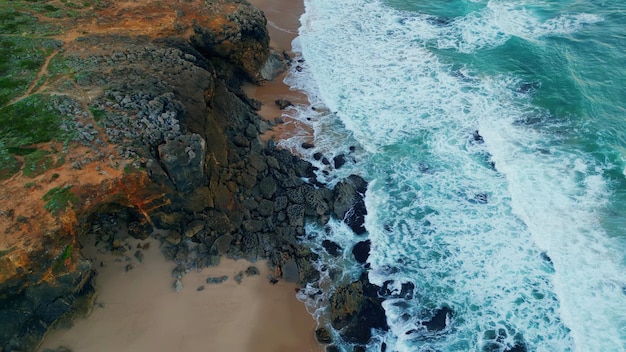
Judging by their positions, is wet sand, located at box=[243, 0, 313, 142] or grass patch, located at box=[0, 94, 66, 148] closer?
grass patch, located at box=[0, 94, 66, 148]

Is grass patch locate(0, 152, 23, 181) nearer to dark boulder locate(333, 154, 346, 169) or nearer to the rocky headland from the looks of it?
the rocky headland

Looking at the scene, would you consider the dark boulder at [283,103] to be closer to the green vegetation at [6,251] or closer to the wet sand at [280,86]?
the wet sand at [280,86]

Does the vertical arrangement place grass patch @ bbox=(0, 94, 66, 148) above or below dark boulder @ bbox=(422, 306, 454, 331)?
above

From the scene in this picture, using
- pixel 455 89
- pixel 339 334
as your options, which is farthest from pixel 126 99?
pixel 455 89

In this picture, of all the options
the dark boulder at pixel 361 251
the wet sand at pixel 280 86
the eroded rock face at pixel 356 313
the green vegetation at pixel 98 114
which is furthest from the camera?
the wet sand at pixel 280 86

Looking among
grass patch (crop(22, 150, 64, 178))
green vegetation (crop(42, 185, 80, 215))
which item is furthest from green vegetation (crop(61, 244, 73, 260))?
grass patch (crop(22, 150, 64, 178))

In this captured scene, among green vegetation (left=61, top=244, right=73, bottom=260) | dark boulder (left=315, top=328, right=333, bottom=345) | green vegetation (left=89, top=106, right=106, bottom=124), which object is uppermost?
green vegetation (left=89, top=106, right=106, bottom=124)

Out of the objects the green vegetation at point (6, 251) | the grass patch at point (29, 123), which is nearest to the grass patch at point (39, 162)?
the grass patch at point (29, 123)
